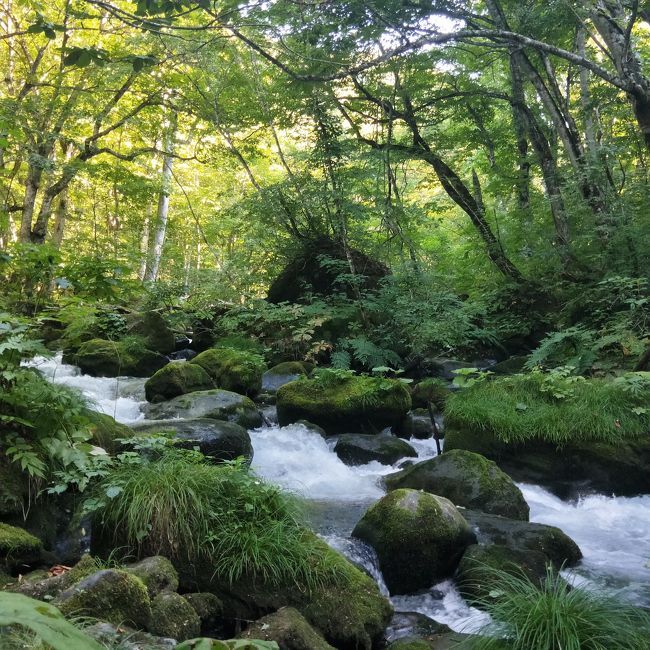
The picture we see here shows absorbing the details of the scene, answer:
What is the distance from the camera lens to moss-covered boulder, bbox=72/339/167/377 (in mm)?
11141

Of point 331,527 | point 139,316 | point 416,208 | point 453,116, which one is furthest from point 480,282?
point 331,527

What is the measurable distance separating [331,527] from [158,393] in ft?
16.9

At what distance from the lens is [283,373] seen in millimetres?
11109

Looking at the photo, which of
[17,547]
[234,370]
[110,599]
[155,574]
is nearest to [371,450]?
[234,370]

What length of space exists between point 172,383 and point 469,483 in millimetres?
5652

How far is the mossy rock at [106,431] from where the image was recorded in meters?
4.59

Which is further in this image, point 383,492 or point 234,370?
point 234,370

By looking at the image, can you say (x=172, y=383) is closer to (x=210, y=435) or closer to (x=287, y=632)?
(x=210, y=435)

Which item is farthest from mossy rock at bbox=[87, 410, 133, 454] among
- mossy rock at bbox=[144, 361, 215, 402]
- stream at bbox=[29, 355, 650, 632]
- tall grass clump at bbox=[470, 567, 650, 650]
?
mossy rock at bbox=[144, 361, 215, 402]

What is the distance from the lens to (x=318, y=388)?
878 centimetres

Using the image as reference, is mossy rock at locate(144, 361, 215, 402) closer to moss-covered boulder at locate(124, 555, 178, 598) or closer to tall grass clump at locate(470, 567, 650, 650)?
moss-covered boulder at locate(124, 555, 178, 598)

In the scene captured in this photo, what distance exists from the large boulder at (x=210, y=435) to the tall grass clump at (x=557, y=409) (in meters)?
3.05

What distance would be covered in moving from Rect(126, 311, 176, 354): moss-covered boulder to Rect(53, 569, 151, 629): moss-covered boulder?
1023cm

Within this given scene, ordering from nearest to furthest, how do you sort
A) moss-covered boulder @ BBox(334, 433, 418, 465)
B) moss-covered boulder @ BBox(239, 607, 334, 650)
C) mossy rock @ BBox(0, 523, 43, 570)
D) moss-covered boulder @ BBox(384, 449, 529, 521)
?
moss-covered boulder @ BBox(239, 607, 334, 650) < mossy rock @ BBox(0, 523, 43, 570) < moss-covered boulder @ BBox(384, 449, 529, 521) < moss-covered boulder @ BBox(334, 433, 418, 465)
